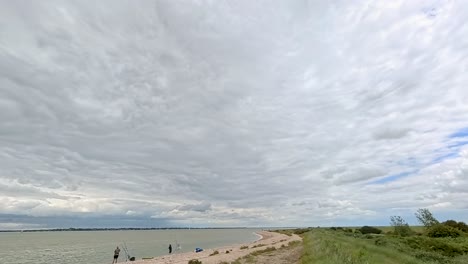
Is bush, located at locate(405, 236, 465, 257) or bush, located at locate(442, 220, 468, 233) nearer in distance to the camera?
bush, located at locate(405, 236, 465, 257)

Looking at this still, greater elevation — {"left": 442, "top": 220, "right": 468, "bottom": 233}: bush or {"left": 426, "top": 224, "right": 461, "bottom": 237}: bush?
{"left": 442, "top": 220, "right": 468, "bottom": 233}: bush

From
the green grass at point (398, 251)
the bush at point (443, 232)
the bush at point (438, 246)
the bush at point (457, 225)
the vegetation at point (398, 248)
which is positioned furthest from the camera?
the bush at point (457, 225)

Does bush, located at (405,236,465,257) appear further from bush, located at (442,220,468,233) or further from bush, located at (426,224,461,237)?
bush, located at (442,220,468,233)

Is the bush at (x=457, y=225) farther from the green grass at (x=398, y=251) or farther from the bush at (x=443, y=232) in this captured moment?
the green grass at (x=398, y=251)

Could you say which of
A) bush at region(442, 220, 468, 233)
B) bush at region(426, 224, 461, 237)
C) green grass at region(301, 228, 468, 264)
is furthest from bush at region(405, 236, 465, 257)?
bush at region(442, 220, 468, 233)

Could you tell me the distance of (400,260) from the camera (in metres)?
33.4

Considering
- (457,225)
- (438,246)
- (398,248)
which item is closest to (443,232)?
(457,225)

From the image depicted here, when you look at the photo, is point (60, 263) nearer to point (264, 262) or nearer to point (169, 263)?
point (169, 263)

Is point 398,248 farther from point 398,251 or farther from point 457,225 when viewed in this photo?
point 457,225

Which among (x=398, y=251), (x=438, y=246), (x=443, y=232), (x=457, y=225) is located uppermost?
(x=457, y=225)

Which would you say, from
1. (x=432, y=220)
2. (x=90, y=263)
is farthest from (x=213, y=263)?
(x=432, y=220)

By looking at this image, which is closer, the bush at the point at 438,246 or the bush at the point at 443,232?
the bush at the point at 438,246

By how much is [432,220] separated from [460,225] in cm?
582

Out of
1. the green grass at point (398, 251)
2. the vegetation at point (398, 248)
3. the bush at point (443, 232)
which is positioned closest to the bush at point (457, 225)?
the vegetation at point (398, 248)
